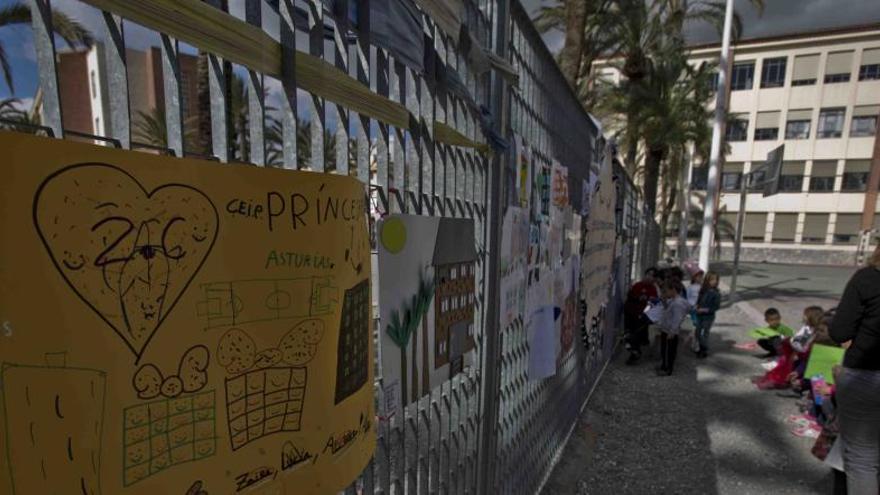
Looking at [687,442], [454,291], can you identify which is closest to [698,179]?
[687,442]

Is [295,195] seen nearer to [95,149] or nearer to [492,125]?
[95,149]

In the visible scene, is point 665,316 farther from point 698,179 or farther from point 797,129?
point 797,129

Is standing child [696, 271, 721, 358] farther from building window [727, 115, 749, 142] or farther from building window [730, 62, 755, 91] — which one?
building window [730, 62, 755, 91]

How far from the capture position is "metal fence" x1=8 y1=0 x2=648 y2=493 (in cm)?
76

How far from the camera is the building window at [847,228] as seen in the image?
33.7 m

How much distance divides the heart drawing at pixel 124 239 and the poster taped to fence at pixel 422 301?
1.76ft

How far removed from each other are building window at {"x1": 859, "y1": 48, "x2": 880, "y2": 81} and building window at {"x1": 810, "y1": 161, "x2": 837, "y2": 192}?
608 centimetres

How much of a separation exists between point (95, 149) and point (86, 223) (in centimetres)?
10

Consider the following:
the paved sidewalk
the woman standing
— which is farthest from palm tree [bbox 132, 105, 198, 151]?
the woman standing

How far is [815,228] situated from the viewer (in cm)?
3466

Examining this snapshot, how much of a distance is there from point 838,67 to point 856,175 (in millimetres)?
7917

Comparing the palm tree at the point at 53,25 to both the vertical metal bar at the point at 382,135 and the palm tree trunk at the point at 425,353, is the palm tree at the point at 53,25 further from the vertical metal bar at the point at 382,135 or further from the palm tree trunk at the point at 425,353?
the palm tree trunk at the point at 425,353

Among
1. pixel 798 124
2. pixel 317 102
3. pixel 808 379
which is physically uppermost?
pixel 798 124

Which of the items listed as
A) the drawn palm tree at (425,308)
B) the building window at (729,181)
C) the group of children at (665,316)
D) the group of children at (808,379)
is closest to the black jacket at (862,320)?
the group of children at (808,379)
